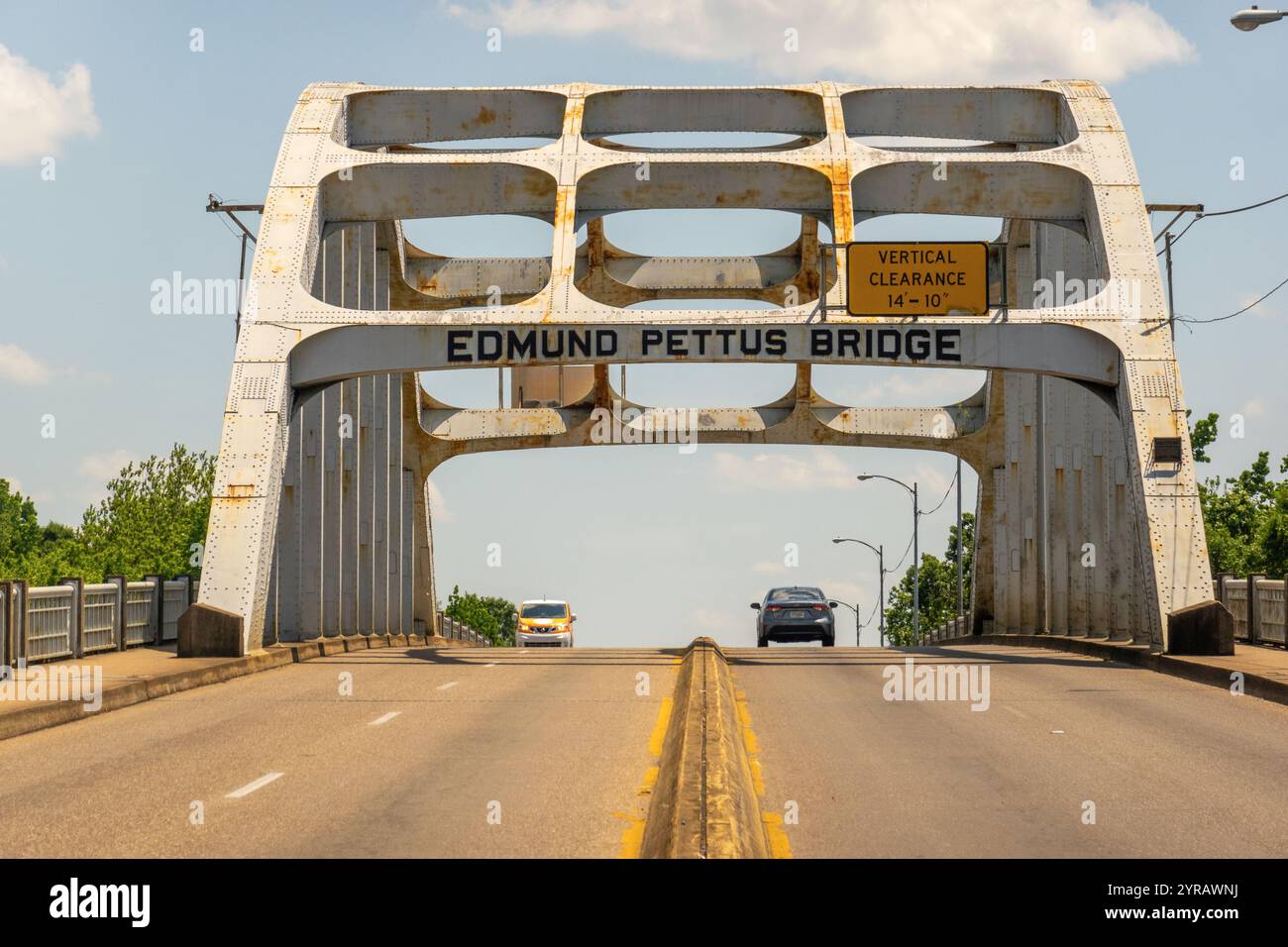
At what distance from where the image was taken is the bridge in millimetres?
10609

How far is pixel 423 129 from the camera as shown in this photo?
33.5 metres

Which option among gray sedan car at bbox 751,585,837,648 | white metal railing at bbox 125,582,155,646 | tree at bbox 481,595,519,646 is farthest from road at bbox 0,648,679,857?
tree at bbox 481,595,519,646

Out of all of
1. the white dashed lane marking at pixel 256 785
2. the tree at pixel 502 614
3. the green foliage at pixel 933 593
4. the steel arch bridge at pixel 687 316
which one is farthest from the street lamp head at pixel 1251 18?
the tree at pixel 502 614

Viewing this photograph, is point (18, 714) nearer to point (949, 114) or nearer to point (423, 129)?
point (423, 129)

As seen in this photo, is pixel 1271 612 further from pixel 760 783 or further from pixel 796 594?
pixel 760 783

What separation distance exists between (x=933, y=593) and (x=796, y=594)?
99881mm

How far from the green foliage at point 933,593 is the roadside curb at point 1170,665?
98.0 m

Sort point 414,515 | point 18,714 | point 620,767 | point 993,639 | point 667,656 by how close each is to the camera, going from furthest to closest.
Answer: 1. point 414,515
2. point 993,639
3. point 667,656
4. point 18,714
5. point 620,767

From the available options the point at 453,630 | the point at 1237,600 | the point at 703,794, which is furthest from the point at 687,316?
the point at 453,630

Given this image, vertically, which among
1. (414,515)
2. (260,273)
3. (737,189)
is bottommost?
(414,515)

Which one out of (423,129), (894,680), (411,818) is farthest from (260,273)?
(411,818)

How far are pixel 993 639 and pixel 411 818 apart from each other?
3434 cm

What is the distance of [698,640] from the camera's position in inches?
1289

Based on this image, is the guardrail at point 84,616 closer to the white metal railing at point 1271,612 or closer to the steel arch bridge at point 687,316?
the steel arch bridge at point 687,316
